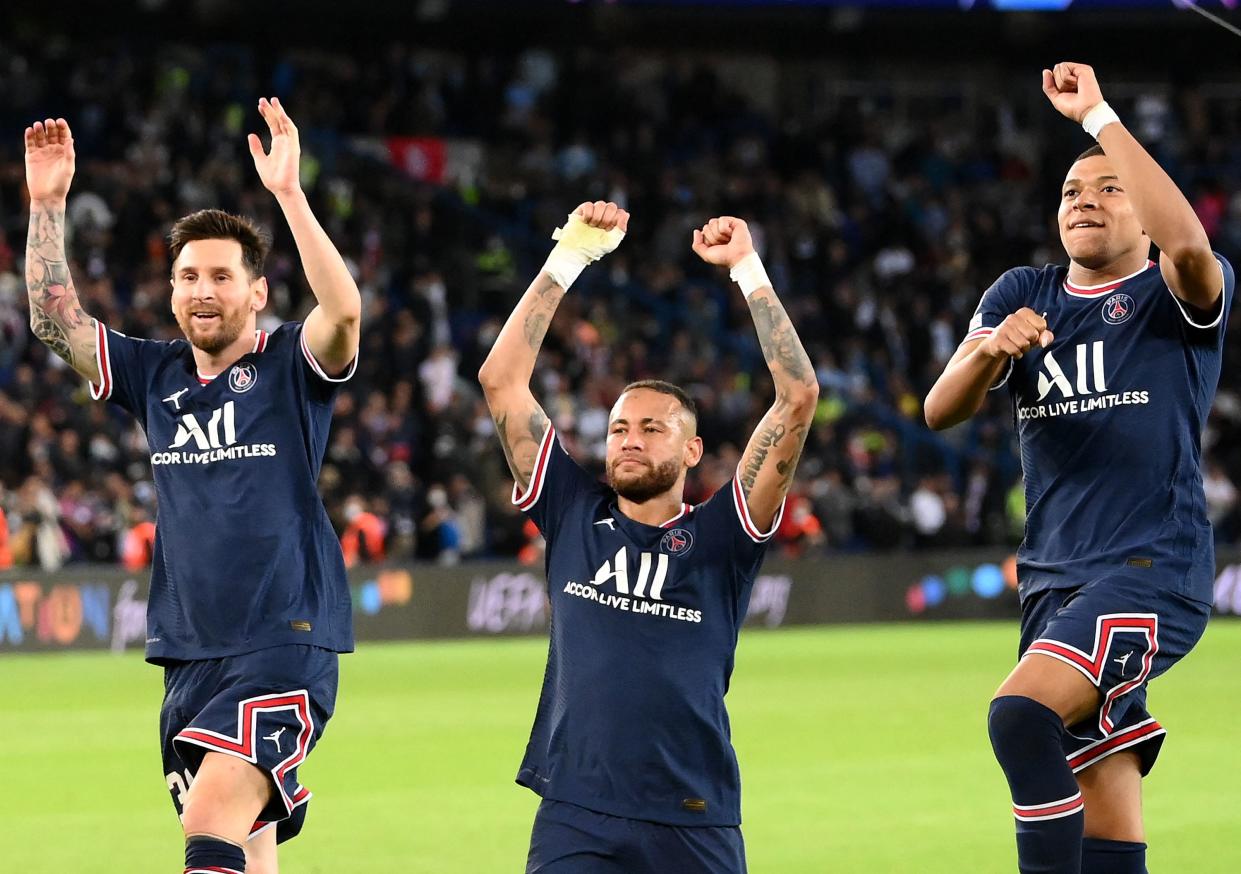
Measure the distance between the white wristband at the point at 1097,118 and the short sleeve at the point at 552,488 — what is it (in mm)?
1767

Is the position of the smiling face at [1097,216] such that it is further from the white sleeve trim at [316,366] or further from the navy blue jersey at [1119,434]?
the white sleeve trim at [316,366]

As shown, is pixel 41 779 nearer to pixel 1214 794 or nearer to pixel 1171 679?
pixel 1214 794

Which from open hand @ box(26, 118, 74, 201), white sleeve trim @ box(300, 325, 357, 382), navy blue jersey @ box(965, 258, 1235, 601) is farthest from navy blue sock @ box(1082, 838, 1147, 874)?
open hand @ box(26, 118, 74, 201)

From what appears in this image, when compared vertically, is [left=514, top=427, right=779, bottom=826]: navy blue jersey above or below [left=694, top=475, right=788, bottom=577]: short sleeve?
below

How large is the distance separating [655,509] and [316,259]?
1292 mm

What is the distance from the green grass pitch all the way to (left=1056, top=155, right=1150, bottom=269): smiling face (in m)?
3.20

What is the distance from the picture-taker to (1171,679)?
16562 mm

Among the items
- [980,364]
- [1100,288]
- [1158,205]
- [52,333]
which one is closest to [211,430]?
[52,333]

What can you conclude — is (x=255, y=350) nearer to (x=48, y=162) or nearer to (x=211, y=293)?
(x=211, y=293)

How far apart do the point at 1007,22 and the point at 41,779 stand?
1026 inches

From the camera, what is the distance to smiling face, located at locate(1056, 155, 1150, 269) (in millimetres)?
5918

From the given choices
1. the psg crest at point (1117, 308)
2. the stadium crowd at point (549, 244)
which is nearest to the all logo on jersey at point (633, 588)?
the psg crest at point (1117, 308)

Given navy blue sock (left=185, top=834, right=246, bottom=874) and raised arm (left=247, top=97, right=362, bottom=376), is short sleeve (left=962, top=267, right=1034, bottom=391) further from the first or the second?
navy blue sock (left=185, top=834, right=246, bottom=874)

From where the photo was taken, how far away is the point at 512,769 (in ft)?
37.3
